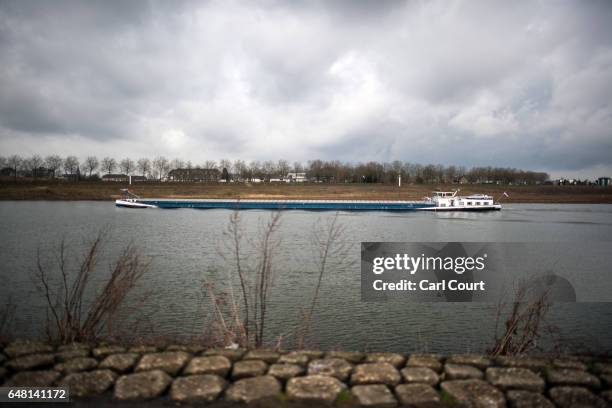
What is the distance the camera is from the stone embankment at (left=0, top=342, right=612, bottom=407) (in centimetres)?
464

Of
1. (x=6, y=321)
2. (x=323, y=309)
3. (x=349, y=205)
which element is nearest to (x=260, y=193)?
(x=349, y=205)

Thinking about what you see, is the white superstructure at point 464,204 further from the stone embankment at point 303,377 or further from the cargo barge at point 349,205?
the stone embankment at point 303,377

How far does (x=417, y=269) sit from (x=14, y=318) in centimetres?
1423

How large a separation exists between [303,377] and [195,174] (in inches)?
5218

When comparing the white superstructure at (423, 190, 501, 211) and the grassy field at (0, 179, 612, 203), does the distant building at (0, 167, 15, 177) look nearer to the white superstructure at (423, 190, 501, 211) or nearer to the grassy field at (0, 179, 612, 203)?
the grassy field at (0, 179, 612, 203)

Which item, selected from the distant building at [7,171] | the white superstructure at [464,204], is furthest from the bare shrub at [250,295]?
the distant building at [7,171]

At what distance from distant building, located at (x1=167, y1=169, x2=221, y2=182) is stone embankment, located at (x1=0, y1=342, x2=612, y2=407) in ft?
404

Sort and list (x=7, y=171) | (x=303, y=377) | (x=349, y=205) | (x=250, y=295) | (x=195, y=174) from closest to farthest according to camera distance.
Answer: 1. (x=303, y=377)
2. (x=250, y=295)
3. (x=349, y=205)
4. (x=7, y=171)
5. (x=195, y=174)

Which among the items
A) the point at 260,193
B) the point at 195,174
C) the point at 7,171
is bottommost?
the point at 260,193

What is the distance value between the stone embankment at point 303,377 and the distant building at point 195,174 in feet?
404

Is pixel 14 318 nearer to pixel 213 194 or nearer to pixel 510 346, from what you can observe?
pixel 510 346

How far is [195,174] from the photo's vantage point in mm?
133125

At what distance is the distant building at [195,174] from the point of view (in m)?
128

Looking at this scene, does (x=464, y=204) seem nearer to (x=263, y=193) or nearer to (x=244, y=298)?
(x=263, y=193)
